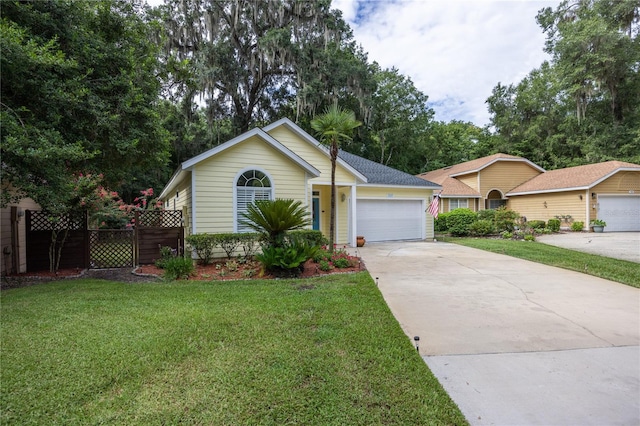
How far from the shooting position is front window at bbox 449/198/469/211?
A: 69.5ft

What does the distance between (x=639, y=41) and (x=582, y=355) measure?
105ft

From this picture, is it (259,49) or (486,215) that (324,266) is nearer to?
(486,215)

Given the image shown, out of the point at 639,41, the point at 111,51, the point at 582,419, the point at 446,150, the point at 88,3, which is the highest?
the point at 639,41

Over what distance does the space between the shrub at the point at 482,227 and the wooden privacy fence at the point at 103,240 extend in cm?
1442

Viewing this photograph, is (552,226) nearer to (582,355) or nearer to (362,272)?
(362,272)

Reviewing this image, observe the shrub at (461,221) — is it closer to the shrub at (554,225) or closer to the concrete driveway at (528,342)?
the shrub at (554,225)

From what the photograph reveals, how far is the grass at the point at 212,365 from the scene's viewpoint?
87.4 inches

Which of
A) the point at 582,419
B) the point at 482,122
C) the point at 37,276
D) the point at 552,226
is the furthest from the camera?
the point at 482,122

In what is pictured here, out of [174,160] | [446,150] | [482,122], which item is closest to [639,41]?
[482,122]

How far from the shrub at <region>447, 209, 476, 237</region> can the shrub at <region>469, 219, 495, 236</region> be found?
297 mm

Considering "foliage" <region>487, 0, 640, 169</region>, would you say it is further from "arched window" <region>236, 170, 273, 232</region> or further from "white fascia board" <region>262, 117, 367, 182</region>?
"arched window" <region>236, 170, 273, 232</region>

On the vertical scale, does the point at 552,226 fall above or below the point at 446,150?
below

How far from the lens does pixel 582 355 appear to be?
3152 mm

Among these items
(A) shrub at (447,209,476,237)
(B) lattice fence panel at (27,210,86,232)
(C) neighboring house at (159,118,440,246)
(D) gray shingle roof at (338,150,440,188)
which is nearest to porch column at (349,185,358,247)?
(C) neighboring house at (159,118,440,246)
